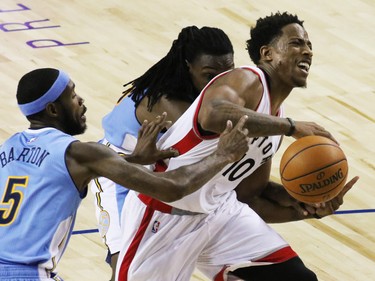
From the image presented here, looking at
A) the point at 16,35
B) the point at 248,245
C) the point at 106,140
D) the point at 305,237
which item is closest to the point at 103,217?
the point at 106,140

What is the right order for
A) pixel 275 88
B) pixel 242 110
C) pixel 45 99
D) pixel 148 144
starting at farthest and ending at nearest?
pixel 275 88
pixel 148 144
pixel 242 110
pixel 45 99

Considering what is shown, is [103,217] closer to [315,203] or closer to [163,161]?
[163,161]

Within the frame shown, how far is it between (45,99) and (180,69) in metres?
1.19

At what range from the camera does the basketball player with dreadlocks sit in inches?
236

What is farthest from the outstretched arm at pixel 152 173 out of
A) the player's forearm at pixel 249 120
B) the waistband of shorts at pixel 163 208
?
the waistband of shorts at pixel 163 208

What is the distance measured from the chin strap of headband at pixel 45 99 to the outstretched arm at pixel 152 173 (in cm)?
30

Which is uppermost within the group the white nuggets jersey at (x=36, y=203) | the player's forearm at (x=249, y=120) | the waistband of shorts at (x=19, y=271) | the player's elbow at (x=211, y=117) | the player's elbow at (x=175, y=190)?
the player's forearm at (x=249, y=120)

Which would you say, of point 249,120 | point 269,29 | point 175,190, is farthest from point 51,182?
point 269,29

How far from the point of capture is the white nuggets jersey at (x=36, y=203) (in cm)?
484

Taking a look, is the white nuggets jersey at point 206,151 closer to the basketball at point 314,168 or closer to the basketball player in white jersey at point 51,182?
the basketball at point 314,168

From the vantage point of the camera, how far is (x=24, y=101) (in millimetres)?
5074

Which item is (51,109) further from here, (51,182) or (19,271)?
(19,271)

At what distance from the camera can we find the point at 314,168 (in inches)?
215

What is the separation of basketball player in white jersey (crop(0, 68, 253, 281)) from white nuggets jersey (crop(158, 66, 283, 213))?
46 cm
